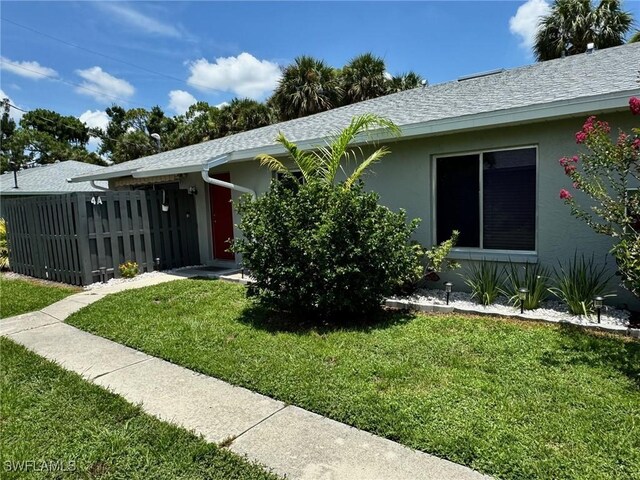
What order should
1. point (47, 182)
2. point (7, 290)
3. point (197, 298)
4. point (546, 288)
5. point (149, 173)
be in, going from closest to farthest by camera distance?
point (546, 288) < point (197, 298) < point (7, 290) < point (149, 173) < point (47, 182)

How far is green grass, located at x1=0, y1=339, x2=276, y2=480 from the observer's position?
8.54 feet

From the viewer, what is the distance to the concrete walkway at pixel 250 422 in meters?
2.55

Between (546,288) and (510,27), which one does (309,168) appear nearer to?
(546,288)

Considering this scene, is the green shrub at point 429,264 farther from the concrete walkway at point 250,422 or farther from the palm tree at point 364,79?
the palm tree at point 364,79

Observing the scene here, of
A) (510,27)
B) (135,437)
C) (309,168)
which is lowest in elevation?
(135,437)

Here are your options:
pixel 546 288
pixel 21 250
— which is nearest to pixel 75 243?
pixel 21 250

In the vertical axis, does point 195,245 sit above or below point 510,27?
below

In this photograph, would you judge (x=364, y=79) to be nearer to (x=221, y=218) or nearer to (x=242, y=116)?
(x=242, y=116)

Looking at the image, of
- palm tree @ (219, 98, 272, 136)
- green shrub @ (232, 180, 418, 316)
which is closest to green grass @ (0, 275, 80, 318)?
green shrub @ (232, 180, 418, 316)

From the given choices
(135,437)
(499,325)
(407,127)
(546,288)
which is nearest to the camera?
(135,437)

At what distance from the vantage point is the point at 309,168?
21.7ft

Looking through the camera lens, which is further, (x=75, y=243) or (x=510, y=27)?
(x=510, y=27)

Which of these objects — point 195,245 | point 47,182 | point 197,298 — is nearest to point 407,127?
point 197,298

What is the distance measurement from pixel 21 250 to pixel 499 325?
39.1ft
